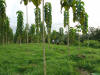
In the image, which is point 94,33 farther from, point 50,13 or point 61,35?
point 50,13

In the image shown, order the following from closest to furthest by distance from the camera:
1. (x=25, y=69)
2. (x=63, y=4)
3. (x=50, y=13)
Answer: (x=63, y=4) → (x=25, y=69) → (x=50, y=13)

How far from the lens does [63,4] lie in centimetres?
1170

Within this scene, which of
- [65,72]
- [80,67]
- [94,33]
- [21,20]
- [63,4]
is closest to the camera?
[63,4]

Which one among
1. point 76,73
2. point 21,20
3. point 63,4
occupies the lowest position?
point 76,73

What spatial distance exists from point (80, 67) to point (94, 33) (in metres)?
46.6

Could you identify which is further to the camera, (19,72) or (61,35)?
(61,35)

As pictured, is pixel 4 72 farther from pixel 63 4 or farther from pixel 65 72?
pixel 63 4

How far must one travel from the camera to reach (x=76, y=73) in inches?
524

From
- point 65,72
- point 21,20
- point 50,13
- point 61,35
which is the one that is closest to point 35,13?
point 21,20

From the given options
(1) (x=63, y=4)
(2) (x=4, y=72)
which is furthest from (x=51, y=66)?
(1) (x=63, y=4)

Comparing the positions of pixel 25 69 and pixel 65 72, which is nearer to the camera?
pixel 65 72

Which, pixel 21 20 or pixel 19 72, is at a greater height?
pixel 21 20

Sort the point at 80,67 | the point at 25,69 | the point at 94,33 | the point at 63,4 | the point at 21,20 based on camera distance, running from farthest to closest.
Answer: the point at 94,33, the point at 21,20, the point at 80,67, the point at 25,69, the point at 63,4

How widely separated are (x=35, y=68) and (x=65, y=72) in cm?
297
